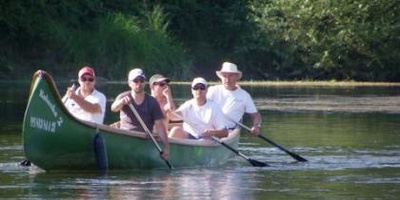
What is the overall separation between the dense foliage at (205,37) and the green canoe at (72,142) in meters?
31.3

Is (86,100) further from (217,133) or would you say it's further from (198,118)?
(217,133)

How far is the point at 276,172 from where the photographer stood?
60.6 feet

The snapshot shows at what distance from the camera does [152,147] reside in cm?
1798

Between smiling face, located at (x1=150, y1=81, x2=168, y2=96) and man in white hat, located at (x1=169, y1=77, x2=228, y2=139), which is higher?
smiling face, located at (x1=150, y1=81, x2=168, y2=96)

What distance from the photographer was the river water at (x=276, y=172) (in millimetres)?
15492

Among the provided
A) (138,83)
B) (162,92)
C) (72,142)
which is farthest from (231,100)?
(72,142)

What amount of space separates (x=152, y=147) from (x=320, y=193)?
3.13 meters

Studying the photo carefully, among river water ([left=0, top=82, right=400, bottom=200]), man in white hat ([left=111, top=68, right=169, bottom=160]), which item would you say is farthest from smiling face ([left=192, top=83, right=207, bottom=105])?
man in white hat ([left=111, top=68, right=169, bottom=160])

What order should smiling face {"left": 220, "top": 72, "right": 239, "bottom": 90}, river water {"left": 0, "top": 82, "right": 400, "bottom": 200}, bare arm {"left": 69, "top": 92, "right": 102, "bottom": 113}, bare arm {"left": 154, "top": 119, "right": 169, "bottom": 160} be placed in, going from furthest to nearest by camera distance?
1. smiling face {"left": 220, "top": 72, "right": 239, "bottom": 90}
2. bare arm {"left": 154, "top": 119, "right": 169, "bottom": 160}
3. bare arm {"left": 69, "top": 92, "right": 102, "bottom": 113}
4. river water {"left": 0, "top": 82, "right": 400, "bottom": 200}

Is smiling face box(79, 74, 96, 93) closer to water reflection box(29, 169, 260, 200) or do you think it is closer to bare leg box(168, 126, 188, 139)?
water reflection box(29, 169, 260, 200)

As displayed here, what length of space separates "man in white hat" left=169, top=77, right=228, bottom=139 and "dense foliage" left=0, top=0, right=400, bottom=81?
29.9m

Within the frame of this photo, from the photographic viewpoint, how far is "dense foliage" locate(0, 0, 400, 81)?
50531 millimetres

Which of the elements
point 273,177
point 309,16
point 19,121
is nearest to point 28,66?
point 309,16

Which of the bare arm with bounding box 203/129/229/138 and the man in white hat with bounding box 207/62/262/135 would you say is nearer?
the bare arm with bounding box 203/129/229/138
